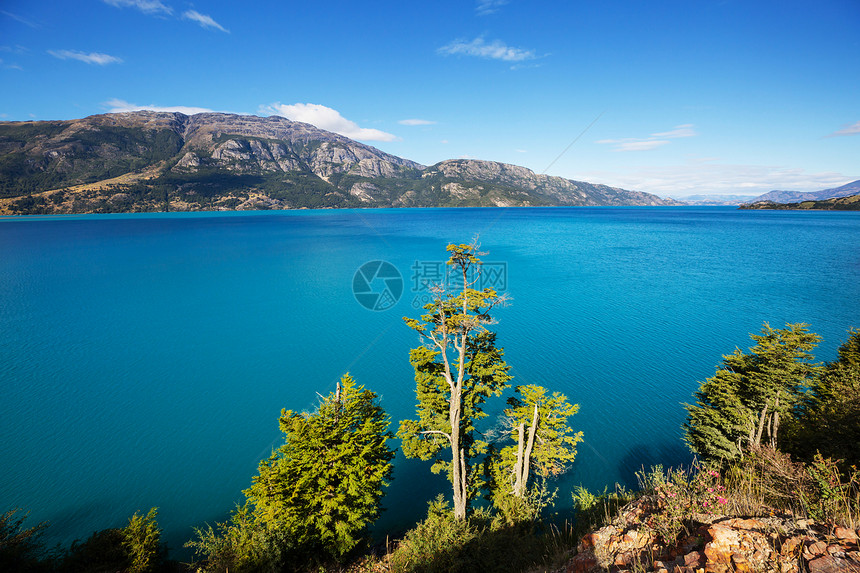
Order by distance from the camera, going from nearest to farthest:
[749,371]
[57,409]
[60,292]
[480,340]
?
1. [480,340]
2. [749,371]
3. [57,409]
4. [60,292]

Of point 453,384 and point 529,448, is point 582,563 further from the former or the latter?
point 529,448

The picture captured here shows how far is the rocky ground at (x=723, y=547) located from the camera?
16.4ft

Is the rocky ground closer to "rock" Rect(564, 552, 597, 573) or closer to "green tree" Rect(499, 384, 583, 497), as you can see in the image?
"rock" Rect(564, 552, 597, 573)

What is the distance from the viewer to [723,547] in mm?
5637

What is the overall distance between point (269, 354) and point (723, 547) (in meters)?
39.7

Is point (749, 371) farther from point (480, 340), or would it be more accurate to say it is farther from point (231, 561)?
point (231, 561)

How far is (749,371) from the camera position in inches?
809

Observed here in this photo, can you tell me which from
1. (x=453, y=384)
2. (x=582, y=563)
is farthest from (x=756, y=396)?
(x=582, y=563)

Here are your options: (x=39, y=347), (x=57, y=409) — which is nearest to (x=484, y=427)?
(x=57, y=409)

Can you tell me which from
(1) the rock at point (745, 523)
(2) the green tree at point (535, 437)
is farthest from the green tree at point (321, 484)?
(1) the rock at point (745, 523)

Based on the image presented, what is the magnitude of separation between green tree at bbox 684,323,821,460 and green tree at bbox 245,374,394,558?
67.4 ft

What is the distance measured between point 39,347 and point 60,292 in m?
Result: 28.8

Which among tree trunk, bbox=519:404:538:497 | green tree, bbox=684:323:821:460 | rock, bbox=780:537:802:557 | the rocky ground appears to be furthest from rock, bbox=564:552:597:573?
green tree, bbox=684:323:821:460

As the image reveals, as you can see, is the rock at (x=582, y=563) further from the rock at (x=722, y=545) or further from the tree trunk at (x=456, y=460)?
the tree trunk at (x=456, y=460)
